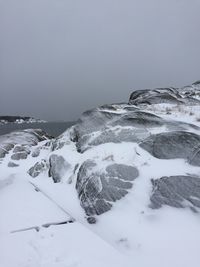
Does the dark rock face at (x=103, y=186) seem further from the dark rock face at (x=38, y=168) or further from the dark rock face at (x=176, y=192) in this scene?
the dark rock face at (x=38, y=168)

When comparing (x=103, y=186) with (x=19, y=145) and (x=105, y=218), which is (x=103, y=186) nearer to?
(x=105, y=218)

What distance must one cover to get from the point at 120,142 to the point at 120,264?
7900mm

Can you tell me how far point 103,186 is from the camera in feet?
41.4

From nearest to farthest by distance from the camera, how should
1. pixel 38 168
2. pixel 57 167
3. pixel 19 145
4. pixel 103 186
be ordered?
1. pixel 103 186
2. pixel 57 167
3. pixel 38 168
4. pixel 19 145

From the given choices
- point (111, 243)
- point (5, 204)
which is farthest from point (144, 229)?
point (5, 204)

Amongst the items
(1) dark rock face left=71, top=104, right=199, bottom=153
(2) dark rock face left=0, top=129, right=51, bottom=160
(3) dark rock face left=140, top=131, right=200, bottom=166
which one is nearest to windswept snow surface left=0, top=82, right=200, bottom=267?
(1) dark rock face left=71, top=104, right=199, bottom=153

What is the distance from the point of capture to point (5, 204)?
1377 cm

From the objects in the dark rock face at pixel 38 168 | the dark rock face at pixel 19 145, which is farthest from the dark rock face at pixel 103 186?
the dark rock face at pixel 19 145

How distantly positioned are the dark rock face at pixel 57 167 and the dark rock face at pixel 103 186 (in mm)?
2657

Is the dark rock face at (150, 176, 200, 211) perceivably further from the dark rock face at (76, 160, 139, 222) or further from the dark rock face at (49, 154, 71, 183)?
the dark rock face at (49, 154, 71, 183)

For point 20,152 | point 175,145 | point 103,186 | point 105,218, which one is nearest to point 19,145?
point 20,152

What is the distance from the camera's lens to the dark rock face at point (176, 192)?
36.0 ft

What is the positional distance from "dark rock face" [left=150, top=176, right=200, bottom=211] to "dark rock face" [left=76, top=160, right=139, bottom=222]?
1244mm

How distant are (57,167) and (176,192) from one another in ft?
26.2
